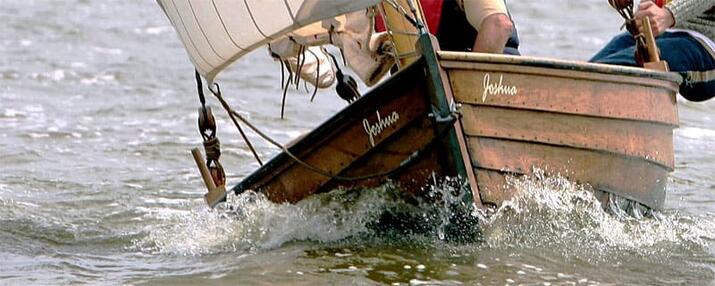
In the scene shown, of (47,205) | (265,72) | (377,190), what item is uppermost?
(377,190)

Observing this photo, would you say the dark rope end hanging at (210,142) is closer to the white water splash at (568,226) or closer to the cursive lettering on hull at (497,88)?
the white water splash at (568,226)

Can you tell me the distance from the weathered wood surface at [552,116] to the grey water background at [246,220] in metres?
0.13

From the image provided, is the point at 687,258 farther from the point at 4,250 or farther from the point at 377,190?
the point at 4,250

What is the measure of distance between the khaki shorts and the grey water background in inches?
29.5

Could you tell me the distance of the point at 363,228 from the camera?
689 centimetres

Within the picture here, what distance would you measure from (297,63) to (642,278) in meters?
1.86

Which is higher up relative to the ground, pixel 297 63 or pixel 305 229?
pixel 297 63

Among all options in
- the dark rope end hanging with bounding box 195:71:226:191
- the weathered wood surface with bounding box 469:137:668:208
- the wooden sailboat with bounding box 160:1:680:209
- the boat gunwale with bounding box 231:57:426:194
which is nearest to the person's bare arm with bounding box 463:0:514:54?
the wooden sailboat with bounding box 160:1:680:209

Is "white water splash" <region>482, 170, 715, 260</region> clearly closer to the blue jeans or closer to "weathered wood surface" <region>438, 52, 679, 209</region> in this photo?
"weathered wood surface" <region>438, 52, 679, 209</region>

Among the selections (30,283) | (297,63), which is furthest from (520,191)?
(30,283)

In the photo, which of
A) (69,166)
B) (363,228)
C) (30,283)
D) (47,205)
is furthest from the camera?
(69,166)

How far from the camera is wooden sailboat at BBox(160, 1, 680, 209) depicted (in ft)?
20.4

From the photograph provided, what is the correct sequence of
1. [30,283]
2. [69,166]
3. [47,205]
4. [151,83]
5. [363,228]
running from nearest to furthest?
1. [30,283]
2. [363,228]
3. [47,205]
4. [69,166]
5. [151,83]

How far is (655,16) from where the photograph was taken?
702cm
